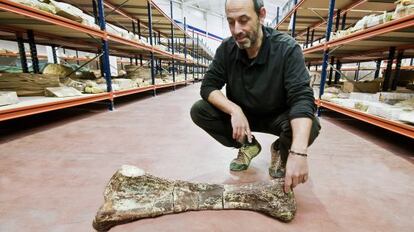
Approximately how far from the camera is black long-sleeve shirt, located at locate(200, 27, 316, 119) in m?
1.04

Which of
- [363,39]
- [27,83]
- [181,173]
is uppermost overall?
[363,39]

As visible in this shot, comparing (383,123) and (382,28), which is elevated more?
(382,28)

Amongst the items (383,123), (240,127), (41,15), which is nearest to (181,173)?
(240,127)

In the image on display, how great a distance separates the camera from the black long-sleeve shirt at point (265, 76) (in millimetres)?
1036

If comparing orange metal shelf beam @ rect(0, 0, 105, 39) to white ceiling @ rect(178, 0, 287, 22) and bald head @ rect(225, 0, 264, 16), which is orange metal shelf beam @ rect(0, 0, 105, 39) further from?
white ceiling @ rect(178, 0, 287, 22)

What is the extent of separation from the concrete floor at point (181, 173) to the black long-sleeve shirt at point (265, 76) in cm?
43

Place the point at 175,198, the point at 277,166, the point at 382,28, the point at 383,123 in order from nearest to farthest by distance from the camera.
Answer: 1. the point at 175,198
2. the point at 277,166
3. the point at 383,123
4. the point at 382,28

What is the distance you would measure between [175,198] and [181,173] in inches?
13.3

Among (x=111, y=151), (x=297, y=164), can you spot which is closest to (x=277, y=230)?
(x=297, y=164)

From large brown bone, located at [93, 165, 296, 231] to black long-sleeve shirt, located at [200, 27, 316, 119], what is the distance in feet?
1.25

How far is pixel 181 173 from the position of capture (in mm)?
1308

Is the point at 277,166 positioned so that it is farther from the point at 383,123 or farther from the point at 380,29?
the point at 380,29

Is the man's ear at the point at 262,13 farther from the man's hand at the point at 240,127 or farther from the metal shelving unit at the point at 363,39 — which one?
the metal shelving unit at the point at 363,39

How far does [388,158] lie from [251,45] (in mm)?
1320
